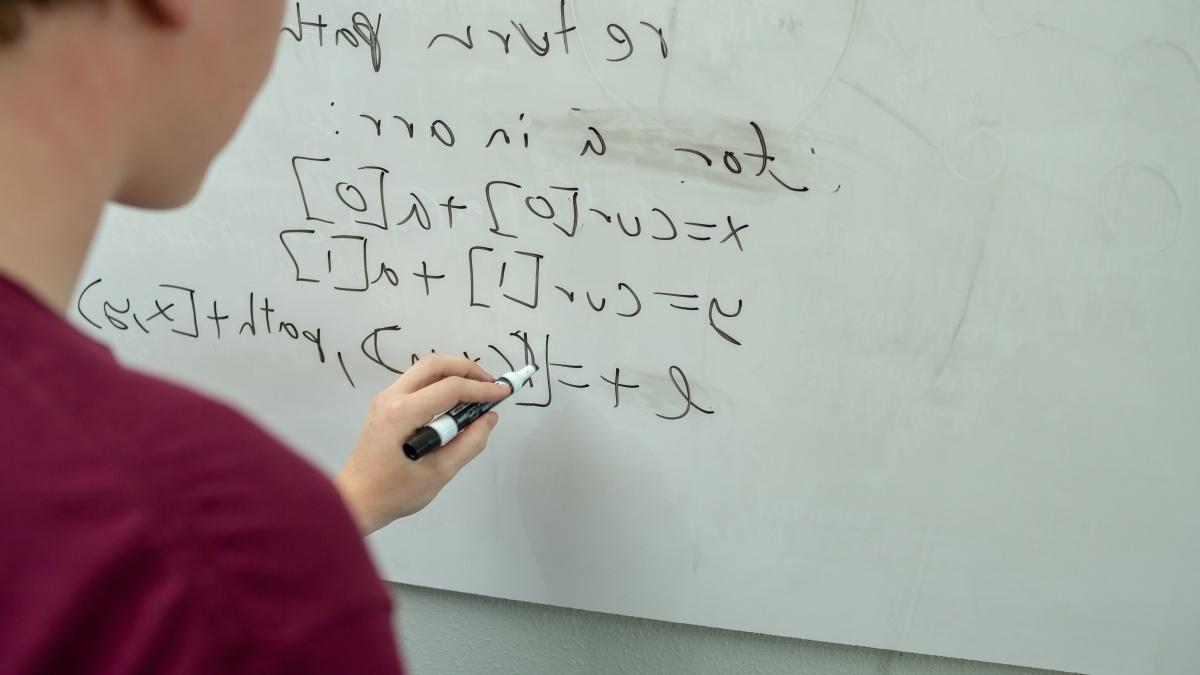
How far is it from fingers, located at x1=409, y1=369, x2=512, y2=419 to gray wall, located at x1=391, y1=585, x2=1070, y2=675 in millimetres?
254

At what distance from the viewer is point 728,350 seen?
0.57 meters

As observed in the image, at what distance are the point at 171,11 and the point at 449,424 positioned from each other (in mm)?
341

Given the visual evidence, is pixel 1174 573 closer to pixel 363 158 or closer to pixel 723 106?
pixel 723 106

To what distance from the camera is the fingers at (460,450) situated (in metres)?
0.57

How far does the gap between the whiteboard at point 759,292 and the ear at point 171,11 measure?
0.93 feet

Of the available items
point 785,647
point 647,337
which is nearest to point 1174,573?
point 785,647

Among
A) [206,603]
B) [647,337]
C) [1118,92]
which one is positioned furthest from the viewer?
[647,337]

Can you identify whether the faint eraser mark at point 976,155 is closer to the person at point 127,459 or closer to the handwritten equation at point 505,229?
the handwritten equation at point 505,229

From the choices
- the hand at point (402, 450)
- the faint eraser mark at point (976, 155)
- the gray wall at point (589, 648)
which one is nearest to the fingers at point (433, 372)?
the hand at point (402, 450)

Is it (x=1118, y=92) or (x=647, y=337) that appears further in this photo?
(x=647, y=337)

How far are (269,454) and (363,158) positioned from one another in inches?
14.5

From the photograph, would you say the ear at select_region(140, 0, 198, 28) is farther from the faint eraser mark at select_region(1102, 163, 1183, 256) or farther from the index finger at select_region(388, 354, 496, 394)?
the faint eraser mark at select_region(1102, 163, 1183, 256)

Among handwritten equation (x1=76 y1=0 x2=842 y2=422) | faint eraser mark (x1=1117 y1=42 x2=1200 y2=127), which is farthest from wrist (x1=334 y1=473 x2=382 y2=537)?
faint eraser mark (x1=1117 y1=42 x2=1200 y2=127)

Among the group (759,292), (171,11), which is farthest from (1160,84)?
(171,11)
